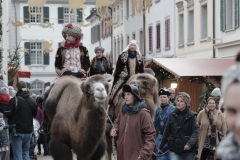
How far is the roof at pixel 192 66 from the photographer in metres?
21.4

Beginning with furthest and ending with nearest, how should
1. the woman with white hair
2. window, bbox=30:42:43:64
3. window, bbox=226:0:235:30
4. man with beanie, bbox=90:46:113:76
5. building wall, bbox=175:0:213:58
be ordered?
window, bbox=30:42:43:64 → building wall, bbox=175:0:213:58 → window, bbox=226:0:235:30 → man with beanie, bbox=90:46:113:76 → the woman with white hair

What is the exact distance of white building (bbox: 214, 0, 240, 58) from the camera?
25875 mm

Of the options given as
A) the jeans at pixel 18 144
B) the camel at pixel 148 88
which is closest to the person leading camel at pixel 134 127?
the camel at pixel 148 88

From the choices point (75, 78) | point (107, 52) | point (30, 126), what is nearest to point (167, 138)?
point (75, 78)

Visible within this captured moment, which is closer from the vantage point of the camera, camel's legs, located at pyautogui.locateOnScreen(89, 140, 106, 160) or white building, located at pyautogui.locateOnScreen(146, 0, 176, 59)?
camel's legs, located at pyautogui.locateOnScreen(89, 140, 106, 160)

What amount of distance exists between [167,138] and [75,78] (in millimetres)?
2210

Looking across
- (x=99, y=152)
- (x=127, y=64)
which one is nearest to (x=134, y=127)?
(x=99, y=152)

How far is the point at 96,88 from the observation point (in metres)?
8.39

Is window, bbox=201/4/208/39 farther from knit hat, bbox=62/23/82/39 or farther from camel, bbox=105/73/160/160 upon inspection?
knit hat, bbox=62/23/82/39

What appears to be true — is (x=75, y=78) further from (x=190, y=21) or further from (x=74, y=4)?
(x=190, y=21)

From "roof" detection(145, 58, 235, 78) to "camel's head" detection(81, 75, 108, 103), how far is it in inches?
474

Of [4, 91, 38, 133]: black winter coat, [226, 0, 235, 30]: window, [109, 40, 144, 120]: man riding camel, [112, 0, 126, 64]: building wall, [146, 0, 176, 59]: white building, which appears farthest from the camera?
[112, 0, 126, 64]: building wall

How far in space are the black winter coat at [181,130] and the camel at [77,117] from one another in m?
2.02

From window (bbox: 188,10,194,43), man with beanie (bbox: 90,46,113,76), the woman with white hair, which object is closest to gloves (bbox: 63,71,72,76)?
man with beanie (bbox: 90,46,113,76)
